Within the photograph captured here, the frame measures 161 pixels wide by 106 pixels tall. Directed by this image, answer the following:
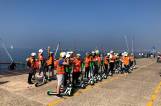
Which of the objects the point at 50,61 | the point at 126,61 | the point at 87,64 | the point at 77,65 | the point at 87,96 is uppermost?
the point at 50,61

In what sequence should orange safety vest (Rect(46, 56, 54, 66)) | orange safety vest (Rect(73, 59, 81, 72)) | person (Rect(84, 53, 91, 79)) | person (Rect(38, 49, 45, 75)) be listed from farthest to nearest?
person (Rect(84, 53, 91, 79)) → orange safety vest (Rect(46, 56, 54, 66)) → person (Rect(38, 49, 45, 75)) → orange safety vest (Rect(73, 59, 81, 72))

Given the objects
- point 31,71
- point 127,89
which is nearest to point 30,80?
point 31,71

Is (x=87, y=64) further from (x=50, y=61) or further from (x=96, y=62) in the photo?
(x=50, y=61)

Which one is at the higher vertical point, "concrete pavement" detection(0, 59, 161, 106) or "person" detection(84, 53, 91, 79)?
"person" detection(84, 53, 91, 79)

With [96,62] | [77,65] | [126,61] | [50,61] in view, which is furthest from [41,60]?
[126,61]

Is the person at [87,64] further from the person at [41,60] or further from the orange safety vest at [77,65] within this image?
the person at [41,60]

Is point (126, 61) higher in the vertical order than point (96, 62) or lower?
lower

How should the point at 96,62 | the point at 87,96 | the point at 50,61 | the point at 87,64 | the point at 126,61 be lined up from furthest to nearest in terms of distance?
the point at 126,61
the point at 96,62
the point at 87,64
the point at 50,61
the point at 87,96

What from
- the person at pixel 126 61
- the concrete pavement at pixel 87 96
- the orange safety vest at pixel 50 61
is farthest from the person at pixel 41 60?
the person at pixel 126 61

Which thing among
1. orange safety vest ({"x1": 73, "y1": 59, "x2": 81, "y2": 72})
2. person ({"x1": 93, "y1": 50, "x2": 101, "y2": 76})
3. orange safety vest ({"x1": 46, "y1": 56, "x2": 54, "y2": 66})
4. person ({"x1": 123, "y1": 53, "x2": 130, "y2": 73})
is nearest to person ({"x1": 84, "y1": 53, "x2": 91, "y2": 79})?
person ({"x1": 93, "y1": 50, "x2": 101, "y2": 76})

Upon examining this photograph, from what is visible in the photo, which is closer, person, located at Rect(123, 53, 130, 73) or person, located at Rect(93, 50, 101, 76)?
person, located at Rect(93, 50, 101, 76)

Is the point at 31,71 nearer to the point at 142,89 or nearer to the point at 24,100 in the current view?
the point at 24,100

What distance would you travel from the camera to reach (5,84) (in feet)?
53.5

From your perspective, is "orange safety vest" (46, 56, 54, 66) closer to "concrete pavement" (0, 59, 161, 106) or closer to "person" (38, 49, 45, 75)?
"person" (38, 49, 45, 75)
